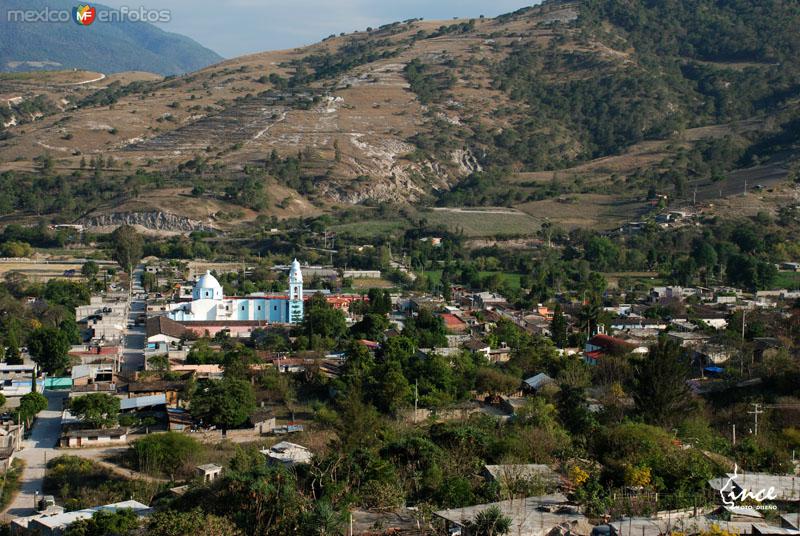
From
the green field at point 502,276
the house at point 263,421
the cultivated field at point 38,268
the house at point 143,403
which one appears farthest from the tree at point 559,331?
the cultivated field at point 38,268

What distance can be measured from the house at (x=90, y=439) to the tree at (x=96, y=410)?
1.89 ft

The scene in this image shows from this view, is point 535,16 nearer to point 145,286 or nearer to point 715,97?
point 715,97

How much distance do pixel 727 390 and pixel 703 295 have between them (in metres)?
23.2

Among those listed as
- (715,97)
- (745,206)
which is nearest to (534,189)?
(745,206)

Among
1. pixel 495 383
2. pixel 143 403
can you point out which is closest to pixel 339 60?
pixel 495 383

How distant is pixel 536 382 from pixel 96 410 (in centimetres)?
1105

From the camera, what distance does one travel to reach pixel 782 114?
3812 inches

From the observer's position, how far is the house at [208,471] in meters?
20.9

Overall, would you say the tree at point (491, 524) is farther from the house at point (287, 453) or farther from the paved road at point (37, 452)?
the paved road at point (37, 452)

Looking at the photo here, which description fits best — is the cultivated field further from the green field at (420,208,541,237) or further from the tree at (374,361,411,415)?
the tree at (374,361,411,415)

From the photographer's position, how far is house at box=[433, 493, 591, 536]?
15.2 m

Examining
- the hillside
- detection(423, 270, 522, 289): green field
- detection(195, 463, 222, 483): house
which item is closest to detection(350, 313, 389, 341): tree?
detection(195, 463, 222, 483): house

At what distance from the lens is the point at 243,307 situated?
44.1m

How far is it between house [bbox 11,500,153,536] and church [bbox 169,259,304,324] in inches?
969
